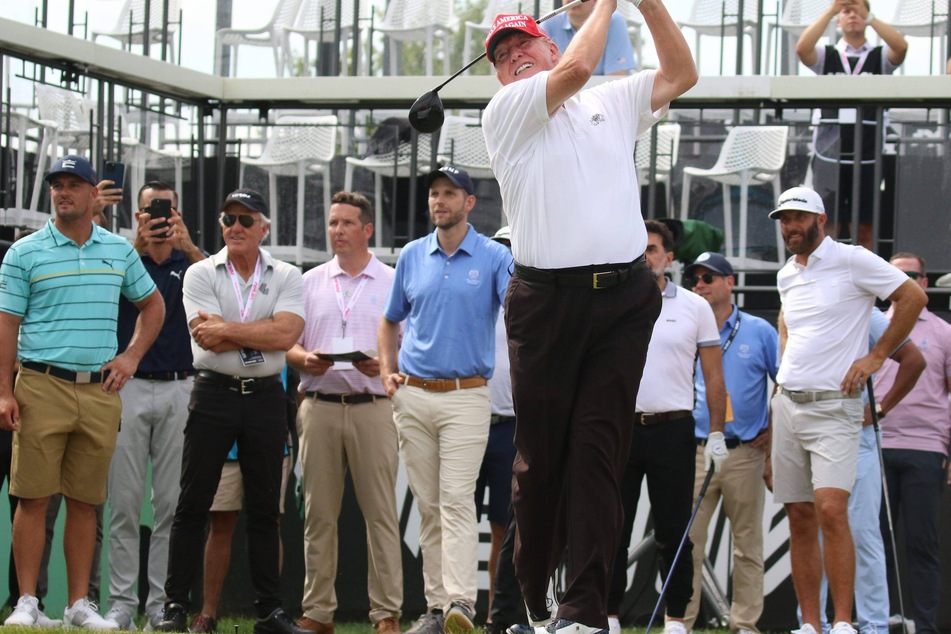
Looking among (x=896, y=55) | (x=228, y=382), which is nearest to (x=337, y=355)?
(x=228, y=382)

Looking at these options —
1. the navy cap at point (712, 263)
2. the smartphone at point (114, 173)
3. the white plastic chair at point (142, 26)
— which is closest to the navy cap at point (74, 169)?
the smartphone at point (114, 173)

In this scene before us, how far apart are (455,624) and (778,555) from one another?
2456mm

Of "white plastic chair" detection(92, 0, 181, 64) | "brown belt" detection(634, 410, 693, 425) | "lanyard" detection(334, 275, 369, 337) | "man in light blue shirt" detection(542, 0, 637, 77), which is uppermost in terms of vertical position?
"white plastic chair" detection(92, 0, 181, 64)

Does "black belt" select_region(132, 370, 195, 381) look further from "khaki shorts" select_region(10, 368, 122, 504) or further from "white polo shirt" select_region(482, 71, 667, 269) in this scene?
"white polo shirt" select_region(482, 71, 667, 269)

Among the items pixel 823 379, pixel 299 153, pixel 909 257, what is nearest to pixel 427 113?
pixel 823 379

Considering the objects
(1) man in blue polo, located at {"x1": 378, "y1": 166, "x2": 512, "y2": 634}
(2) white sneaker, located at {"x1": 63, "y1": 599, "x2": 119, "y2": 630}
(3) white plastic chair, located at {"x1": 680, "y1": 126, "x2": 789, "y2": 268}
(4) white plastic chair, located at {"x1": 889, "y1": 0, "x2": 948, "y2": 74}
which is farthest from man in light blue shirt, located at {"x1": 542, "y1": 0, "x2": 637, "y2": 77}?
(2) white sneaker, located at {"x1": 63, "y1": 599, "x2": 119, "y2": 630}

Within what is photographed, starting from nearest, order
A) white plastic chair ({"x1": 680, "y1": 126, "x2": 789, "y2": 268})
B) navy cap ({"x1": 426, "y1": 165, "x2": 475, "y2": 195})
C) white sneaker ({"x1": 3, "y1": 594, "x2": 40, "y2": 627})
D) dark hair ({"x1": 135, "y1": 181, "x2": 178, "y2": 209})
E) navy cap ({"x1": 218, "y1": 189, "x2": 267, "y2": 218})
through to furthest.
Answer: white sneaker ({"x1": 3, "y1": 594, "x2": 40, "y2": 627}) < navy cap ({"x1": 218, "y1": 189, "x2": 267, "y2": 218}) < navy cap ({"x1": 426, "y1": 165, "x2": 475, "y2": 195}) < dark hair ({"x1": 135, "y1": 181, "x2": 178, "y2": 209}) < white plastic chair ({"x1": 680, "y1": 126, "x2": 789, "y2": 268})

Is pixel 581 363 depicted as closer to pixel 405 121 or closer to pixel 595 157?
pixel 595 157

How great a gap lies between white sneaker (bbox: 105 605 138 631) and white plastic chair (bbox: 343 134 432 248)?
2.87 metres

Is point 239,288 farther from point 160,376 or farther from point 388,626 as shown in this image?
point 388,626

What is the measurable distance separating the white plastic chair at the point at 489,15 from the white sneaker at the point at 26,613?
5.51 m

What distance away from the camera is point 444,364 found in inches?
296

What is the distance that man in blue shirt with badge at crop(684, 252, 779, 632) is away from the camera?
820 centimetres

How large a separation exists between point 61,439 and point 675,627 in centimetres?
317
